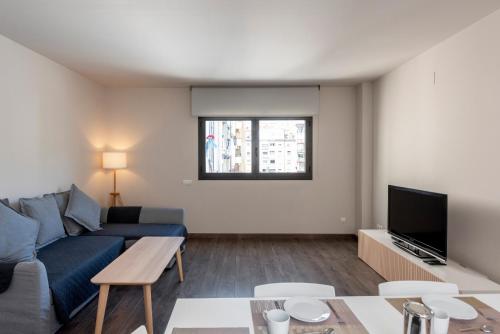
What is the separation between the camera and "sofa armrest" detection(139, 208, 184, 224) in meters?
4.53

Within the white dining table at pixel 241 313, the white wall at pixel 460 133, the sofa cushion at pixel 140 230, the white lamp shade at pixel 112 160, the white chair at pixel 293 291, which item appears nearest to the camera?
the white dining table at pixel 241 313

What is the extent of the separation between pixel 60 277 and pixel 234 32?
2659 millimetres

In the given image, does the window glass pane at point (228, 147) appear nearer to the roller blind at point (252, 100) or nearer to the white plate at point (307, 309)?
the roller blind at point (252, 100)

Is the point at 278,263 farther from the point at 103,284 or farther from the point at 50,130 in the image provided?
the point at 50,130

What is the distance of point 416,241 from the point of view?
3330mm

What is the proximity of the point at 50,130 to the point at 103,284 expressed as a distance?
2537mm

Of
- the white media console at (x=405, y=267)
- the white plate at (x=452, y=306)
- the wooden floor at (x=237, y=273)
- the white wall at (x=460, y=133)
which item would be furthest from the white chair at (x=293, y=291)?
the white wall at (x=460, y=133)

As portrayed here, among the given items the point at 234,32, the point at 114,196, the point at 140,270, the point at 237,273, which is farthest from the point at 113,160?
the point at 234,32

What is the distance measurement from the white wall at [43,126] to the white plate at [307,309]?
3330 mm

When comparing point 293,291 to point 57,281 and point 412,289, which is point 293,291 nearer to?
point 412,289

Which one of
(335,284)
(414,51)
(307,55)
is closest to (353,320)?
(335,284)

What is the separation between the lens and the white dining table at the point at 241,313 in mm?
1179

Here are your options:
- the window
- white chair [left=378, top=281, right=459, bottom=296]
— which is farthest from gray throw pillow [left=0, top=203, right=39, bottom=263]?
the window

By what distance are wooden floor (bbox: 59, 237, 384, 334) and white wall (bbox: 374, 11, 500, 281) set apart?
1.17 metres
